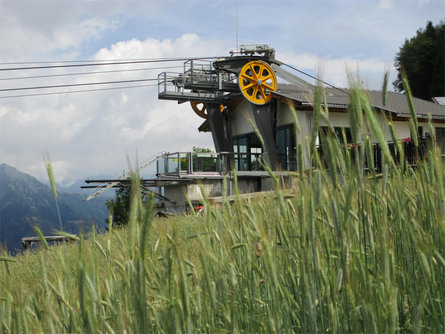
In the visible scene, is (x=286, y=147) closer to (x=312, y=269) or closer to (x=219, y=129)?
(x=219, y=129)

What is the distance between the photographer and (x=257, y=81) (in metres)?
19.7

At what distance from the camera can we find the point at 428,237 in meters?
1.94

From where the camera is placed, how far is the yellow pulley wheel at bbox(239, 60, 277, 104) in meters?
19.7

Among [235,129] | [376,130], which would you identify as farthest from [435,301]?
[235,129]

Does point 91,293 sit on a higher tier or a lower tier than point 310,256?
lower

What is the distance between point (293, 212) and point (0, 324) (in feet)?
4.38

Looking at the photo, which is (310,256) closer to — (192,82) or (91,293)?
(91,293)

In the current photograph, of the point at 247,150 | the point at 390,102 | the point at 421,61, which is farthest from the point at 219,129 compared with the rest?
the point at 421,61

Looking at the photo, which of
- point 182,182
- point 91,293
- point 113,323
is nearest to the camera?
point 91,293

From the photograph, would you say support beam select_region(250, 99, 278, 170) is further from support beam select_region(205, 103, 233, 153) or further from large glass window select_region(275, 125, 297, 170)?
support beam select_region(205, 103, 233, 153)

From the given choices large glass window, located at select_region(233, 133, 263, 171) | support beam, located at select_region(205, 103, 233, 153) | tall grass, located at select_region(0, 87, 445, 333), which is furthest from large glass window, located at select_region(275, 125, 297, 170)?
tall grass, located at select_region(0, 87, 445, 333)

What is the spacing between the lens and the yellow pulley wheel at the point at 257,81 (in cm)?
1969

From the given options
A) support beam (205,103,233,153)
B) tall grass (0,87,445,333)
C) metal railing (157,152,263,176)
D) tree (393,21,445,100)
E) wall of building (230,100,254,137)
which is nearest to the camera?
tall grass (0,87,445,333)

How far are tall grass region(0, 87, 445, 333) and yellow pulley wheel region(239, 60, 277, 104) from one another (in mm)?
17674
